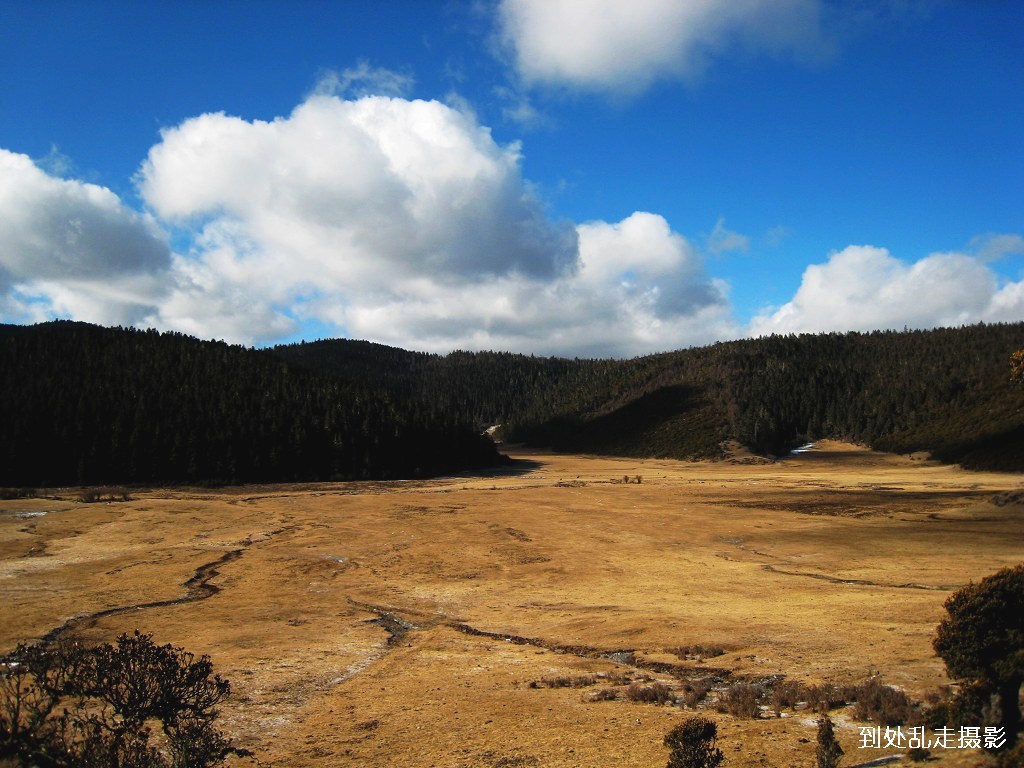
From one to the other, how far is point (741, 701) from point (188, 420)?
103837 millimetres

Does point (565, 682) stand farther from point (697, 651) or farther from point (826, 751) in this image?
point (826, 751)

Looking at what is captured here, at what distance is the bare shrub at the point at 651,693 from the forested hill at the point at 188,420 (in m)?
93.7

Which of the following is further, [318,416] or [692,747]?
[318,416]

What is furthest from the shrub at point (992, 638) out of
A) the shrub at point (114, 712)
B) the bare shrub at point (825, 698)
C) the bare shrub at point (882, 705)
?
the shrub at point (114, 712)

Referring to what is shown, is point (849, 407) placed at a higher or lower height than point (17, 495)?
higher

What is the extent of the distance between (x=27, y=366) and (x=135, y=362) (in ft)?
55.8

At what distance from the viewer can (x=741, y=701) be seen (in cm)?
1474

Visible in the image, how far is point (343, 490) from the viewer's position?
A: 91812 mm

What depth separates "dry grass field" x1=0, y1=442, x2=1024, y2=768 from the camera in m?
14.4

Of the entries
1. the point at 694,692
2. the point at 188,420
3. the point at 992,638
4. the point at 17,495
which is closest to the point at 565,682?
the point at 694,692

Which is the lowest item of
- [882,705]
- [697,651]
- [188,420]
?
[697,651]

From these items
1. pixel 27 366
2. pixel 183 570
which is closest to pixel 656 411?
pixel 27 366

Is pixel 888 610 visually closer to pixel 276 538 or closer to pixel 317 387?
pixel 276 538

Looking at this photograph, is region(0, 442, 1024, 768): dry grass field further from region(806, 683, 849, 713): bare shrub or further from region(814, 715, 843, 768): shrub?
region(814, 715, 843, 768): shrub
